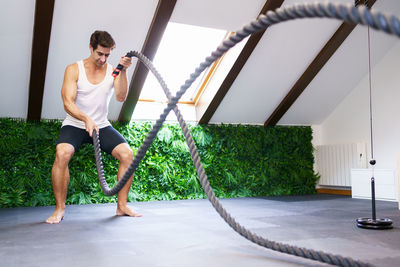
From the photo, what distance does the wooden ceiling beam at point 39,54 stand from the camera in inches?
120

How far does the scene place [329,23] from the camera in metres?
4.10

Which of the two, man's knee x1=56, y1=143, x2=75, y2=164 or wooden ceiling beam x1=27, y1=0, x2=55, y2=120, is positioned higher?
wooden ceiling beam x1=27, y1=0, x2=55, y2=120

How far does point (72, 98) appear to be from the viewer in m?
2.70

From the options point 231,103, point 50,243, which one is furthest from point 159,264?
point 231,103

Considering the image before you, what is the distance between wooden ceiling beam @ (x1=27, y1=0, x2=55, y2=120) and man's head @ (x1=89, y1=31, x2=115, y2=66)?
0.61 meters

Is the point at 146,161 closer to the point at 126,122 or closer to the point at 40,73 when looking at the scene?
the point at 126,122

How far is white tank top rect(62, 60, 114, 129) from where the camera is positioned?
2756mm

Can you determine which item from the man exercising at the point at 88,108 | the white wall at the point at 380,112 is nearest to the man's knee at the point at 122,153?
the man exercising at the point at 88,108

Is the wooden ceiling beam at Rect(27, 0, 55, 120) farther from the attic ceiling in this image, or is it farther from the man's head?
the man's head

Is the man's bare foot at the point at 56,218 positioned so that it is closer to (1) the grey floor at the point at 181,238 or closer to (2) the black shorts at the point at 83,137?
(1) the grey floor at the point at 181,238

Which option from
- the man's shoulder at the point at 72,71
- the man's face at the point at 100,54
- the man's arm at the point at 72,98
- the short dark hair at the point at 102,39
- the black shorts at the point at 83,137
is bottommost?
the black shorts at the point at 83,137

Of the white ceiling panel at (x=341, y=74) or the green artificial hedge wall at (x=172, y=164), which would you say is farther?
the white ceiling panel at (x=341, y=74)

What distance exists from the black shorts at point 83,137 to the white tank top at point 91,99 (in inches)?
1.4

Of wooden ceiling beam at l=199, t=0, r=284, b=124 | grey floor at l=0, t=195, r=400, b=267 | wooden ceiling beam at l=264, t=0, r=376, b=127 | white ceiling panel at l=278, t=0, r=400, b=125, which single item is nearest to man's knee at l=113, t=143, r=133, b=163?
grey floor at l=0, t=195, r=400, b=267
